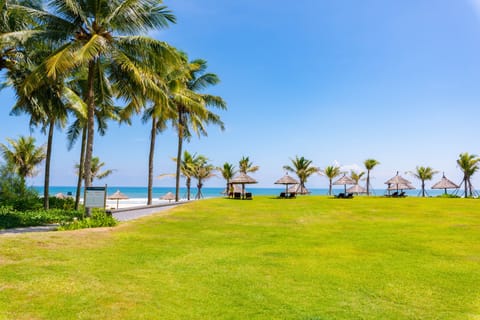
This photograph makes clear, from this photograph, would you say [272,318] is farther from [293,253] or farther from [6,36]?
[6,36]

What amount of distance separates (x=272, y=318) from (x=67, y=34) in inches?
506

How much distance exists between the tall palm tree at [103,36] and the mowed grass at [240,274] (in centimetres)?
540

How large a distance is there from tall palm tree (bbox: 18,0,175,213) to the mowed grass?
540 cm

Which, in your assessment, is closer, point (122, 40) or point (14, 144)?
point (122, 40)

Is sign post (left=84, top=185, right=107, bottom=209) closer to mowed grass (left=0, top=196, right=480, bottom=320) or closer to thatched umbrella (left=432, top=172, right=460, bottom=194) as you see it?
mowed grass (left=0, top=196, right=480, bottom=320)

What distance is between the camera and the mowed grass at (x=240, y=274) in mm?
4805

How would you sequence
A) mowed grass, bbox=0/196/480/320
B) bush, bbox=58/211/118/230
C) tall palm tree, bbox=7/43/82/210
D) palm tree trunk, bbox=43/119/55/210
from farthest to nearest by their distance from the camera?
palm tree trunk, bbox=43/119/55/210 < tall palm tree, bbox=7/43/82/210 < bush, bbox=58/211/118/230 < mowed grass, bbox=0/196/480/320

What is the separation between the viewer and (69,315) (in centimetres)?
454

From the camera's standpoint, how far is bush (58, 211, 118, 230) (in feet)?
36.8

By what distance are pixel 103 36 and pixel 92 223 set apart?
6.98 m

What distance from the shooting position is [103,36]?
13.0 m

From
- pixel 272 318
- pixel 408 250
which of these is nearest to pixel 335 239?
pixel 408 250

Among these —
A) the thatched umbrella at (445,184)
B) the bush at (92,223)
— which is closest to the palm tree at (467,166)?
the thatched umbrella at (445,184)

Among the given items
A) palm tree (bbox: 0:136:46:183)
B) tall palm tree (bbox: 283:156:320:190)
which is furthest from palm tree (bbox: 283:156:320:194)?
palm tree (bbox: 0:136:46:183)
